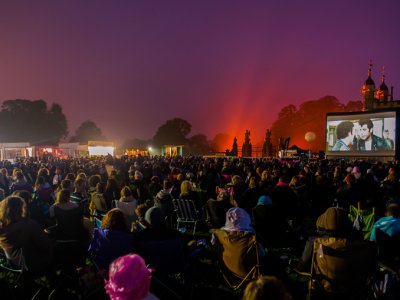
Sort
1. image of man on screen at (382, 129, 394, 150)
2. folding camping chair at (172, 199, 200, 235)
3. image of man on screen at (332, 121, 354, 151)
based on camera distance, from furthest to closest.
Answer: image of man on screen at (332, 121, 354, 151) → image of man on screen at (382, 129, 394, 150) → folding camping chair at (172, 199, 200, 235)

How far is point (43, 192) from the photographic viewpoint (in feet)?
25.7

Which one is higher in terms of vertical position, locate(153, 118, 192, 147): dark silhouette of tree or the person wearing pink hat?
locate(153, 118, 192, 147): dark silhouette of tree

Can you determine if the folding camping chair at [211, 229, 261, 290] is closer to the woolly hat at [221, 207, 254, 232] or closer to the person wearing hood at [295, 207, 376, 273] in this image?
the woolly hat at [221, 207, 254, 232]

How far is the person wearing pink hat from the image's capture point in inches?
90.5

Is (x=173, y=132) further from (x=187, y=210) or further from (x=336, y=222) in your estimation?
(x=336, y=222)

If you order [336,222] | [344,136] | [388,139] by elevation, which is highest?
[344,136]

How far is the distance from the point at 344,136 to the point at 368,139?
2.25 m

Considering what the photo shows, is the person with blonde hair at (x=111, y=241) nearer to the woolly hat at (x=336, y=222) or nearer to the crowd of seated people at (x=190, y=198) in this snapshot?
the crowd of seated people at (x=190, y=198)

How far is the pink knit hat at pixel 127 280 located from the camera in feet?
7.54

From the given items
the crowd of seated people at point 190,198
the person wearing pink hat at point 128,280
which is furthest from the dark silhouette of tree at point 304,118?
the person wearing pink hat at point 128,280

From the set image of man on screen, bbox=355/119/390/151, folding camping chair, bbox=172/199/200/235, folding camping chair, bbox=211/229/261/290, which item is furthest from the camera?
image of man on screen, bbox=355/119/390/151

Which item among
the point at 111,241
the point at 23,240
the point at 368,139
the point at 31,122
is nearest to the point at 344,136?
the point at 368,139

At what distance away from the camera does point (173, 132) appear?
95438 mm

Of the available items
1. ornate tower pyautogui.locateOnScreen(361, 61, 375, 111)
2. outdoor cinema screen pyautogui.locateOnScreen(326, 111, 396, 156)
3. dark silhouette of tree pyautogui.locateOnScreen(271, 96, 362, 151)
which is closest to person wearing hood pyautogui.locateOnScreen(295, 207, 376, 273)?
outdoor cinema screen pyautogui.locateOnScreen(326, 111, 396, 156)
